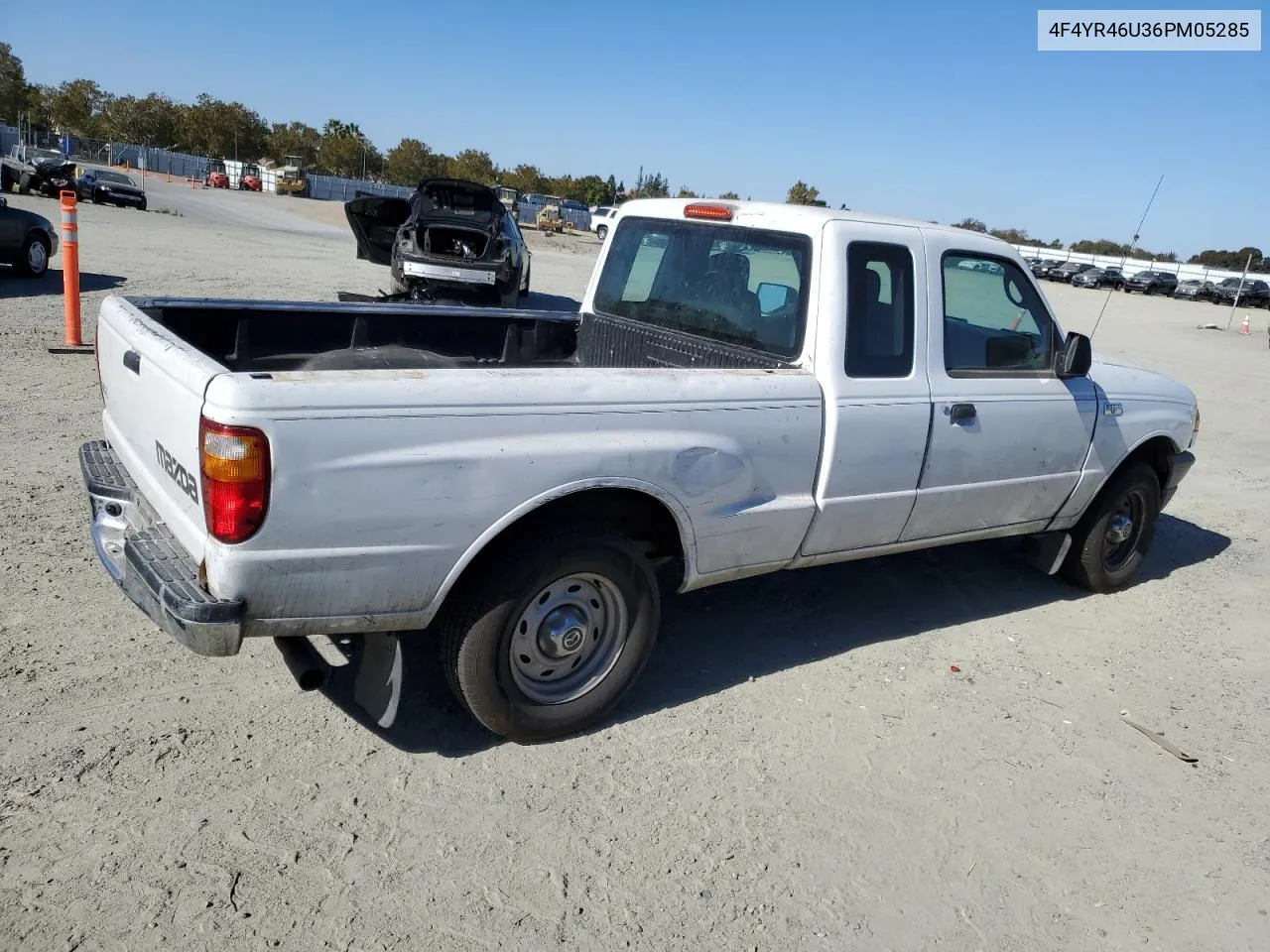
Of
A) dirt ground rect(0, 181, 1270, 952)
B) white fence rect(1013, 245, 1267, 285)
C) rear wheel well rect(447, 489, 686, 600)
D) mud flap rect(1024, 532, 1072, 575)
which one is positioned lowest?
dirt ground rect(0, 181, 1270, 952)

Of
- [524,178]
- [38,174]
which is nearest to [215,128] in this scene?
[524,178]

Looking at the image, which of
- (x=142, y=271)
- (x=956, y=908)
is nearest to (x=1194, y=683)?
(x=956, y=908)

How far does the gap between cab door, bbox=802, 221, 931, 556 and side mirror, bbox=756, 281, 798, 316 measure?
21 centimetres

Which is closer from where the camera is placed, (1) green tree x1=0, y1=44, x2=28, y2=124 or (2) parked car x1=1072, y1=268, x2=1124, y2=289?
(2) parked car x1=1072, y1=268, x2=1124, y2=289

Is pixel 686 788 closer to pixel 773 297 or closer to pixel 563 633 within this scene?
pixel 563 633

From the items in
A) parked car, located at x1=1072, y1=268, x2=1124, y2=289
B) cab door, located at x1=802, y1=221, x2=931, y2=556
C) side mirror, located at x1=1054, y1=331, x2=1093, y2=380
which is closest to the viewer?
cab door, located at x1=802, y1=221, x2=931, y2=556

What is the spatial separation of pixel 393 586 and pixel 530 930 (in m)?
1.08

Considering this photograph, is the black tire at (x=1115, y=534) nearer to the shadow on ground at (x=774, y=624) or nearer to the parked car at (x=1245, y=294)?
the shadow on ground at (x=774, y=624)

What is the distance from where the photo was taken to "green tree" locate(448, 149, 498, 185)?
87562mm

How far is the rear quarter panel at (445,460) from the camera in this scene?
277cm

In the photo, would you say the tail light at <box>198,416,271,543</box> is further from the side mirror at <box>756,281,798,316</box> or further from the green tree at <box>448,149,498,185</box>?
the green tree at <box>448,149,498,185</box>

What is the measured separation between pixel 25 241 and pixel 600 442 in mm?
13393

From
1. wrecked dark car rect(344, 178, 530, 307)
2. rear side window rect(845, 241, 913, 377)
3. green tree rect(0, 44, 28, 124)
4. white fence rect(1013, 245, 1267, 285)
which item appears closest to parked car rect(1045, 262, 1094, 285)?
white fence rect(1013, 245, 1267, 285)

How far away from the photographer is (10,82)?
72750 mm
